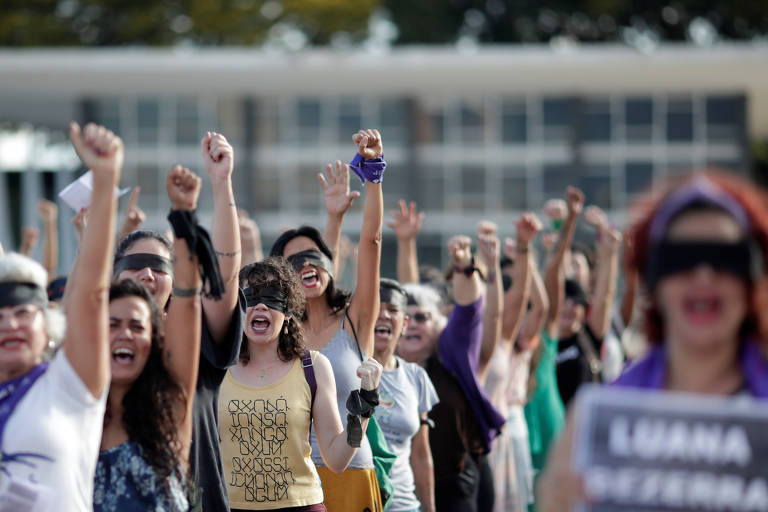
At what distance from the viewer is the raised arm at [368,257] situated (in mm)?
5590

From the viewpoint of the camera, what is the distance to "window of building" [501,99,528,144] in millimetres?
32344

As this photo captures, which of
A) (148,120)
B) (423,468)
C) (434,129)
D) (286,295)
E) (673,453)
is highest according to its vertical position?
(148,120)

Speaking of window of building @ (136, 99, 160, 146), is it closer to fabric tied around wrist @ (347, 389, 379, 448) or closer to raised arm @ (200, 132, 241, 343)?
fabric tied around wrist @ (347, 389, 379, 448)

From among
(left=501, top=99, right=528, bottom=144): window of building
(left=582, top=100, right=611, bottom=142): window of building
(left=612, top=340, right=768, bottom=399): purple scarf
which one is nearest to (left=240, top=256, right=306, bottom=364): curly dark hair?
(left=612, top=340, right=768, bottom=399): purple scarf

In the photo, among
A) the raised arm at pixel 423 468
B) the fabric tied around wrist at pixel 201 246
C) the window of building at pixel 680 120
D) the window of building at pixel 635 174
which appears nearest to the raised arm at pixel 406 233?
the raised arm at pixel 423 468

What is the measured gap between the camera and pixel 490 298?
23.2ft

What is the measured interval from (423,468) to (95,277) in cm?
356

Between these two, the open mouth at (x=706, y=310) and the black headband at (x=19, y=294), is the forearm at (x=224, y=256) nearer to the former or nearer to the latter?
the black headband at (x=19, y=294)

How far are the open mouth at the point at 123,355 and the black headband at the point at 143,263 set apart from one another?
1.11 m

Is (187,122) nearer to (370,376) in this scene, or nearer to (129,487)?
(370,376)

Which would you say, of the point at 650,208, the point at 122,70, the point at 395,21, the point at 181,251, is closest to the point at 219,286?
the point at 181,251

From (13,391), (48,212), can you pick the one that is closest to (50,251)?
(48,212)

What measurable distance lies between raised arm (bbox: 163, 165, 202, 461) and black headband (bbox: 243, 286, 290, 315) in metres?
1.23

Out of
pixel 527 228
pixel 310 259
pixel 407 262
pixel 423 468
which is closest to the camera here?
pixel 310 259
